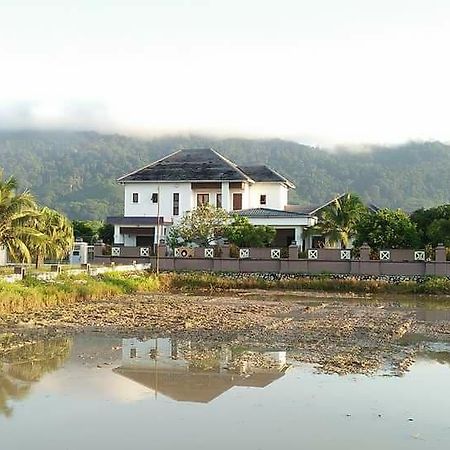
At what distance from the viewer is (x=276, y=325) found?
20766 mm

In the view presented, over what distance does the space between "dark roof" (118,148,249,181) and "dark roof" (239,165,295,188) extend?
99.4 inches

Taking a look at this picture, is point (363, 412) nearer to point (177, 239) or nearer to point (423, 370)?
point (423, 370)

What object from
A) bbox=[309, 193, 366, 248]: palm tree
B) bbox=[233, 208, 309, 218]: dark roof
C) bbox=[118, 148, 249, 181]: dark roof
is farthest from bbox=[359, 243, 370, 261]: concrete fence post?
bbox=[118, 148, 249, 181]: dark roof

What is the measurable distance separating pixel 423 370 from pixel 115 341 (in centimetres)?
716

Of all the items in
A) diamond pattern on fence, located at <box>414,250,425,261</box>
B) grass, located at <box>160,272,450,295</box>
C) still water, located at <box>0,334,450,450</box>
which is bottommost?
still water, located at <box>0,334,450,450</box>

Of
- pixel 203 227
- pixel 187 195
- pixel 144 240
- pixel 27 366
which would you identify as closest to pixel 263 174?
pixel 187 195

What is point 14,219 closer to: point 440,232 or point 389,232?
point 389,232

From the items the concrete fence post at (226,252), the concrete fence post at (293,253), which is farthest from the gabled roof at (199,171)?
the concrete fence post at (293,253)

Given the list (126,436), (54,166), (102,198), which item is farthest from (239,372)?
(54,166)

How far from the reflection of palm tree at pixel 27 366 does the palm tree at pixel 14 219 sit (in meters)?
11.1

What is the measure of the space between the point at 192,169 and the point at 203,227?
1148 centimetres

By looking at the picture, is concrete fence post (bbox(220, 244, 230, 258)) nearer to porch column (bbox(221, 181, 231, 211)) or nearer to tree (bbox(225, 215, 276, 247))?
tree (bbox(225, 215, 276, 247))

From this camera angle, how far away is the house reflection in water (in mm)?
11570

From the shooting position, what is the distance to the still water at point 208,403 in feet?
28.5
